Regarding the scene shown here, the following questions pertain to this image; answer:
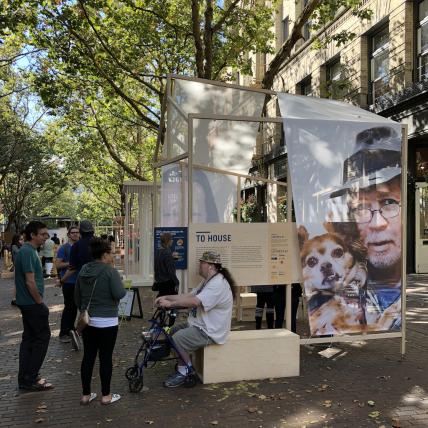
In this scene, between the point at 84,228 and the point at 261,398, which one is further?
the point at 84,228

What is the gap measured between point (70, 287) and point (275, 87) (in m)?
20.3

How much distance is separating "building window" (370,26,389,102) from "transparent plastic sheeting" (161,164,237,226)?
9.83 meters

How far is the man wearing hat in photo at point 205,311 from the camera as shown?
17.3ft

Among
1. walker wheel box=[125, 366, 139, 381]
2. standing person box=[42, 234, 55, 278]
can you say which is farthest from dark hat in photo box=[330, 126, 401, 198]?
standing person box=[42, 234, 55, 278]

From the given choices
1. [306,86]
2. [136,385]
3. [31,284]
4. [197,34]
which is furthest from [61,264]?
[306,86]

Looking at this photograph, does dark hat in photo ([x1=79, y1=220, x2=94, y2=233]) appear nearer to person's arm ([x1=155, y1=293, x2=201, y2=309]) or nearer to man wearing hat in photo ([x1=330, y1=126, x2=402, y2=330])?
person's arm ([x1=155, y1=293, x2=201, y2=309])

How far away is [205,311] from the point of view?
17.5 feet

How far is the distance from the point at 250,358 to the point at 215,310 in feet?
2.29

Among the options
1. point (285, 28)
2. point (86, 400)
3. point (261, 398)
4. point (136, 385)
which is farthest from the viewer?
point (285, 28)

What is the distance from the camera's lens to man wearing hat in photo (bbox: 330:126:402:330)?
6.00 meters

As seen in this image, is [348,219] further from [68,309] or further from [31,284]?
[68,309]

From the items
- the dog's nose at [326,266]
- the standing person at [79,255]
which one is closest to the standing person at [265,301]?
the dog's nose at [326,266]

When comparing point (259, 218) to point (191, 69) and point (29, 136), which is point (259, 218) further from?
point (29, 136)

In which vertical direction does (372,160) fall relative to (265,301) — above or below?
above
